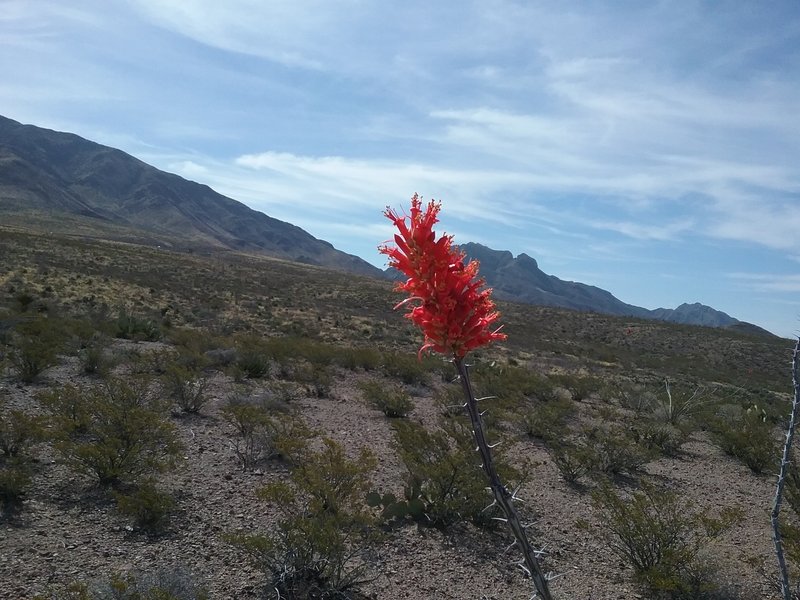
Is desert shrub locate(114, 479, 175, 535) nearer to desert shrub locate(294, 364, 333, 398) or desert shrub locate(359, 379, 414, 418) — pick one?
desert shrub locate(359, 379, 414, 418)

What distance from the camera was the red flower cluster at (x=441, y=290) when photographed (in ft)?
7.14

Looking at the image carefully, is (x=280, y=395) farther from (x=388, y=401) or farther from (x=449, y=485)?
(x=449, y=485)

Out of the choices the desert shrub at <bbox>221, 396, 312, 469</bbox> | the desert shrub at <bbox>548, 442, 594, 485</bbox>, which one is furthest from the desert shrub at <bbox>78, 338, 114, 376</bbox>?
the desert shrub at <bbox>548, 442, 594, 485</bbox>

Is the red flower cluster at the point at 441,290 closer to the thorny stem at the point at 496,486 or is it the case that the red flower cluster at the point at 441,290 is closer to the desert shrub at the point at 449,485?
the thorny stem at the point at 496,486

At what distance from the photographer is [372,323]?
3095cm

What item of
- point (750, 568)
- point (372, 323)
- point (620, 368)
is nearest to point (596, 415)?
point (750, 568)

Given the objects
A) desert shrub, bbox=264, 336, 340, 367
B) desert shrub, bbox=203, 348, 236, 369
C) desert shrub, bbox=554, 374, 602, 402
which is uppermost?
desert shrub, bbox=554, 374, 602, 402

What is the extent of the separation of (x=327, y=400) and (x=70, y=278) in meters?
23.5

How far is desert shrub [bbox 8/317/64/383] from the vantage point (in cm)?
976

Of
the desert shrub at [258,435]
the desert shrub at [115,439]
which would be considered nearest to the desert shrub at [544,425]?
the desert shrub at [258,435]

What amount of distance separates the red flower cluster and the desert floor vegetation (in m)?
2.75

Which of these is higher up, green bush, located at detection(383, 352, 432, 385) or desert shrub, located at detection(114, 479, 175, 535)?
green bush, located at detection(383, 352, 432, 385)

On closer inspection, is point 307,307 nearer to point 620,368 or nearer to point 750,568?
point 620,368

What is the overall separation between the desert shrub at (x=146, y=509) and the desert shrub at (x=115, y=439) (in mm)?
620
